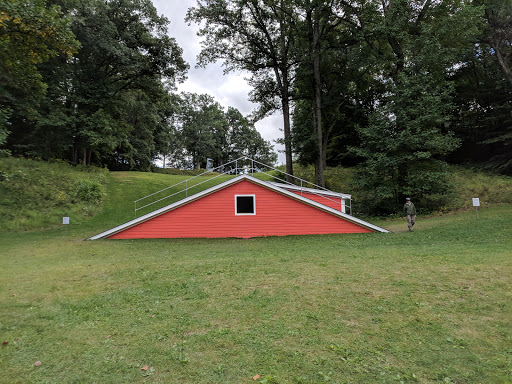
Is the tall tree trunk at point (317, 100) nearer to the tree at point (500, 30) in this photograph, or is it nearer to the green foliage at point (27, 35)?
the tree at point (500, 30)

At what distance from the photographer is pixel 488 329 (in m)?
3.62

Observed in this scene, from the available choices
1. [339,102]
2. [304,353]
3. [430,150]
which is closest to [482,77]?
[339,102]

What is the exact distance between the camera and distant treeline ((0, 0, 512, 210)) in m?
16.9

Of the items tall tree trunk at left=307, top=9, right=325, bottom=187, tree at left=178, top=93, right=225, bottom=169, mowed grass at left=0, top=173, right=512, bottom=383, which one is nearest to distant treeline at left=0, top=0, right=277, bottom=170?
tall tree trunk at left=307, top=9, right=325, bottom=187

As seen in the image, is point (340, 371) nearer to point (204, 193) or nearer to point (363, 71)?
point (204, 193)

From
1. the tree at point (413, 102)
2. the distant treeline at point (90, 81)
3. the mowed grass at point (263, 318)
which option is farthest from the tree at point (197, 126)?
the mowed grass at point (263, 318)

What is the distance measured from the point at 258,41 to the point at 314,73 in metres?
5.48

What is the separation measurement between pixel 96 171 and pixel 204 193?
1596 centimetres

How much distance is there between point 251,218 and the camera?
13414 millimetres

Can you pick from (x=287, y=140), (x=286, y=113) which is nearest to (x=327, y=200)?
(x=287, y=140)

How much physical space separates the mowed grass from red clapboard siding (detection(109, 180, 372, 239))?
4.58m

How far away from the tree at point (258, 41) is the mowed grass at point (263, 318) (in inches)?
626

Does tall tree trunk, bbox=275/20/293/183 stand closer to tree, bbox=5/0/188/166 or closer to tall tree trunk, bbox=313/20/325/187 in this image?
tall tree trunk, bbox=313/20/325/187

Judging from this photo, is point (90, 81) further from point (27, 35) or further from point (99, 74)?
point (27, 35)
